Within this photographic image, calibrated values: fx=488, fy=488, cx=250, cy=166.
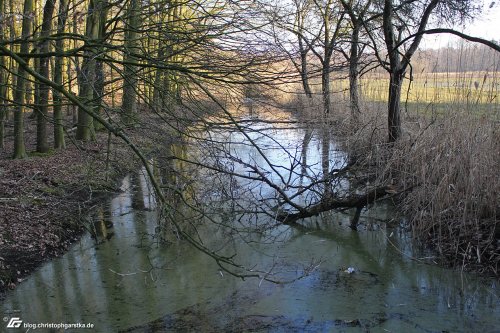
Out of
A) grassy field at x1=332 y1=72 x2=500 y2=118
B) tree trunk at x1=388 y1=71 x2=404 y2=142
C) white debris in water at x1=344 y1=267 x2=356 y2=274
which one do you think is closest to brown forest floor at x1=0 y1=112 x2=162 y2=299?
white debris in water at x1=344 y1=267 x2=356 y2=274

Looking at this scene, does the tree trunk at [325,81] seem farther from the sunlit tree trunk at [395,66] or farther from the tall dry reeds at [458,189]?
the tall dry reeds at [458,189]

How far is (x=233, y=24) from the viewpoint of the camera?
4.79 m

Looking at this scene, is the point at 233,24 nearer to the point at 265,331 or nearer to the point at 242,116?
the point at 242,116

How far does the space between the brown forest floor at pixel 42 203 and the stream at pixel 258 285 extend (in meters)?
0.22

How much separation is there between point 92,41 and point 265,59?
1.61m

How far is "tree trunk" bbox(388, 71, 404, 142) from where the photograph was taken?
759cm

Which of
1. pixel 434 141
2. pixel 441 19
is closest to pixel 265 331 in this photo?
pixel 434 141

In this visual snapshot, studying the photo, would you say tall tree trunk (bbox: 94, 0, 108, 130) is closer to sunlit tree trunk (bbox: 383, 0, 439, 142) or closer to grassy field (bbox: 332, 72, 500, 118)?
grassy field (bbox: 332, 72, 500, 118)

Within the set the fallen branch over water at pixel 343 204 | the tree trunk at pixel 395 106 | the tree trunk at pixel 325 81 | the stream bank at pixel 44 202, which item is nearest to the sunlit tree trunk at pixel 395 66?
the tree trunk at pixel 395 106

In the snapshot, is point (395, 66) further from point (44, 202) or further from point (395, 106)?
point (44, 202)

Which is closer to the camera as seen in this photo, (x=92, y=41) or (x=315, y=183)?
(x=92, y=41)

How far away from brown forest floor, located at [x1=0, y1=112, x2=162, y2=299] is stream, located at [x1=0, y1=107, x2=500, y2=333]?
8.5 inches

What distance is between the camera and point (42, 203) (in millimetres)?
6340

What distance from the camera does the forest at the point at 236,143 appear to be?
4.64 m
